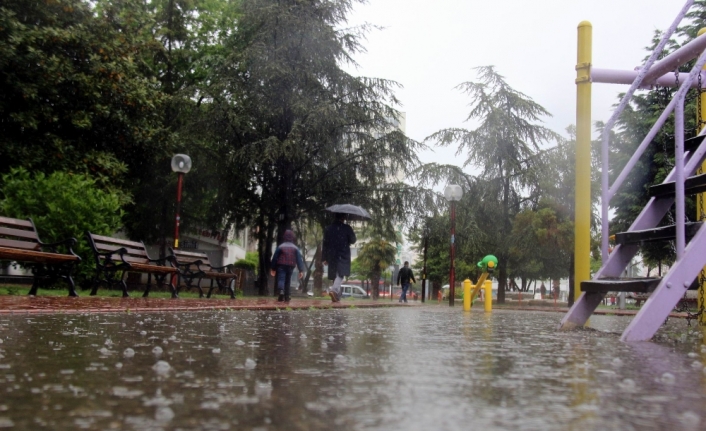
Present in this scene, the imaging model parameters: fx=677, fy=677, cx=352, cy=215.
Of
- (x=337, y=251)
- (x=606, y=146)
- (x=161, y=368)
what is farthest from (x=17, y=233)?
(x=161, y=368)

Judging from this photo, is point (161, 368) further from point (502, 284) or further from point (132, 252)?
point (502, 284)

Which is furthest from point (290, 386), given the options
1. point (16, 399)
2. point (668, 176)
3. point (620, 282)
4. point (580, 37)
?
point (580, 37)

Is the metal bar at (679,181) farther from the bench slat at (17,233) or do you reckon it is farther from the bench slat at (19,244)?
the bench slat at (17,233)

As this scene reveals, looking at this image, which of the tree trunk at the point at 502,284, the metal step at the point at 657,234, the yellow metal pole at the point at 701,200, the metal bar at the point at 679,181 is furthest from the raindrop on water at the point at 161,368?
the tree trunk at the point at 502,284

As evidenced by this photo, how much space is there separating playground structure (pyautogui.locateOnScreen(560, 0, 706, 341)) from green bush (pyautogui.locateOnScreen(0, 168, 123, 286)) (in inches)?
437

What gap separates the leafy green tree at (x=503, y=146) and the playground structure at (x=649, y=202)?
84.9ft

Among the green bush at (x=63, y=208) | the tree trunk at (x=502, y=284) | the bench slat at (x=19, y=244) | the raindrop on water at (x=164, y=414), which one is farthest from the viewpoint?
the tree trunk at (x=502, y=284)

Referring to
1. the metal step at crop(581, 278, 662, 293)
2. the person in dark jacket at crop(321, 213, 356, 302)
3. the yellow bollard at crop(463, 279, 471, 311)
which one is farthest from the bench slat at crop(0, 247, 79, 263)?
the yellow bollard at crop(463, 279, 471, 311)

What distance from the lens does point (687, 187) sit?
5.55m

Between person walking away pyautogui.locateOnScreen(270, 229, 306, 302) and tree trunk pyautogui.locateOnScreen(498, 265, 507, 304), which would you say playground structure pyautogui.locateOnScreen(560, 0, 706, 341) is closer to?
person walking away pyautogui.locateOnScreen(270, 229, 306, 302)

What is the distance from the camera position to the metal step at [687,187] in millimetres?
5280

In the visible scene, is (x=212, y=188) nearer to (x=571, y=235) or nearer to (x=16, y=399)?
(x=571, y=235)

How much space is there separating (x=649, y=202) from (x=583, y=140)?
0.92 metres

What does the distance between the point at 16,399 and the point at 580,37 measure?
6.24 meters
